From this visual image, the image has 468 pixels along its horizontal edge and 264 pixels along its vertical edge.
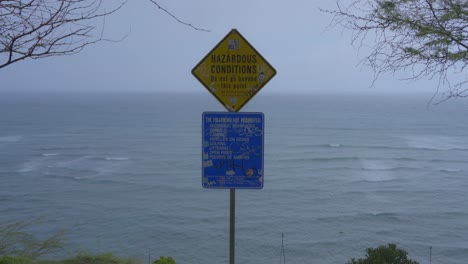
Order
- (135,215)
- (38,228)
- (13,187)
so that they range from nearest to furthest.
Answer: (38,228)
(135,215)
(13,187)

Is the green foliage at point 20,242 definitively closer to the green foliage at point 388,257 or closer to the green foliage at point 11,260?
the green foliage at point 11,260

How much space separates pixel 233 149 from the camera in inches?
164

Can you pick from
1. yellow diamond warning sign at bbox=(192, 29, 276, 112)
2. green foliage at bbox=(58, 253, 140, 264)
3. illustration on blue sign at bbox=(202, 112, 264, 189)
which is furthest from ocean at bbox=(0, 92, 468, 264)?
yellow diamond warning sign at bbox=(192, 29, 276, 112)

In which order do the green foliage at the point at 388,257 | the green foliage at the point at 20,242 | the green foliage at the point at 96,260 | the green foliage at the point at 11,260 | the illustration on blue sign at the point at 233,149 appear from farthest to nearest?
the green foliage at the point at 388,257 → the green foliage at the point at 96,260 → the green foliage at the point at 20,242 → the green foliage at the point at 11,260 → the illustration on blue sign at the point at 233,149

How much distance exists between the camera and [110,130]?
3501 inches

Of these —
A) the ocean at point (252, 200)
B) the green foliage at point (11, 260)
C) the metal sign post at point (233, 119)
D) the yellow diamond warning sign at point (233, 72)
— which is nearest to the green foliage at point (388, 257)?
the metal sign post at point (233, 119)

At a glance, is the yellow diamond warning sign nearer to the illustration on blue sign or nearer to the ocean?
the illustration on blue sign

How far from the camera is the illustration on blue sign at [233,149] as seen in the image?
416 cm

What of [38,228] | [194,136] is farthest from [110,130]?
[38,228]

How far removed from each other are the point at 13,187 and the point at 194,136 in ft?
133

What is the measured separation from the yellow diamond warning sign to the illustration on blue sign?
16 centimetres

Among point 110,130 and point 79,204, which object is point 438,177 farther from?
point 110,130

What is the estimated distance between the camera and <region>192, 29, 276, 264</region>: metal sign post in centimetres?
416

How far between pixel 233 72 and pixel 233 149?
658mm
